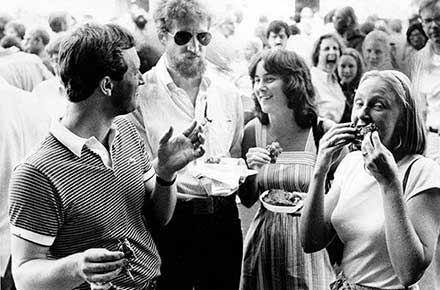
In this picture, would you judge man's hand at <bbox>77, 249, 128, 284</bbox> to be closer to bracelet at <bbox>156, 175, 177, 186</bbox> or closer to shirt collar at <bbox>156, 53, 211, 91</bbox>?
bracelet at <bbox>156, 175, 177, 186</bbox>

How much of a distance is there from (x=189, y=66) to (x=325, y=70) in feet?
1.88

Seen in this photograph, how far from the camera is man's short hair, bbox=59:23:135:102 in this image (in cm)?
205

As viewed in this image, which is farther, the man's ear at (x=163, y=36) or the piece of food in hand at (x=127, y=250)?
the man's ear at (x=163, y=36)

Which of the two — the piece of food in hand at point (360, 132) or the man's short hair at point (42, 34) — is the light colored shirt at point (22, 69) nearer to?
the man's short hair at point (42, 34)

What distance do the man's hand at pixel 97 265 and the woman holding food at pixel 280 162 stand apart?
0.70m

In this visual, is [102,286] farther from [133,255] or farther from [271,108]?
[271,108]

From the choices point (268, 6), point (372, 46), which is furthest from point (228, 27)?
point (372, 46)

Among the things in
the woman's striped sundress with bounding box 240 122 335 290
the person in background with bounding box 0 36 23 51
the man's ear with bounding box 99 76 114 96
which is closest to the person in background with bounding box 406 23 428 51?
the woman's striped sundress with bounding box 240 122 335 290

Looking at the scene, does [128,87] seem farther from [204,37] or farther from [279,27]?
[279,27]

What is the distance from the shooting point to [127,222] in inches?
86.0

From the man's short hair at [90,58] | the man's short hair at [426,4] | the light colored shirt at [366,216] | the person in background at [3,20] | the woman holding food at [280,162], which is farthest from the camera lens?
the person in background at [3,20]

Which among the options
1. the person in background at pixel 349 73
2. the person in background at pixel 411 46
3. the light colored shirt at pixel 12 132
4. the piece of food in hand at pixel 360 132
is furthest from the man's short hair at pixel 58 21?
the person in background at pixel 411 46

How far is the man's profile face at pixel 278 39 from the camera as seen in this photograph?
7.79 ft

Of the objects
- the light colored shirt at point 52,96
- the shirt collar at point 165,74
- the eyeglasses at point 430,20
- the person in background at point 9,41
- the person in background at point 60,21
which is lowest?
the light colored shirt at point 52,96
